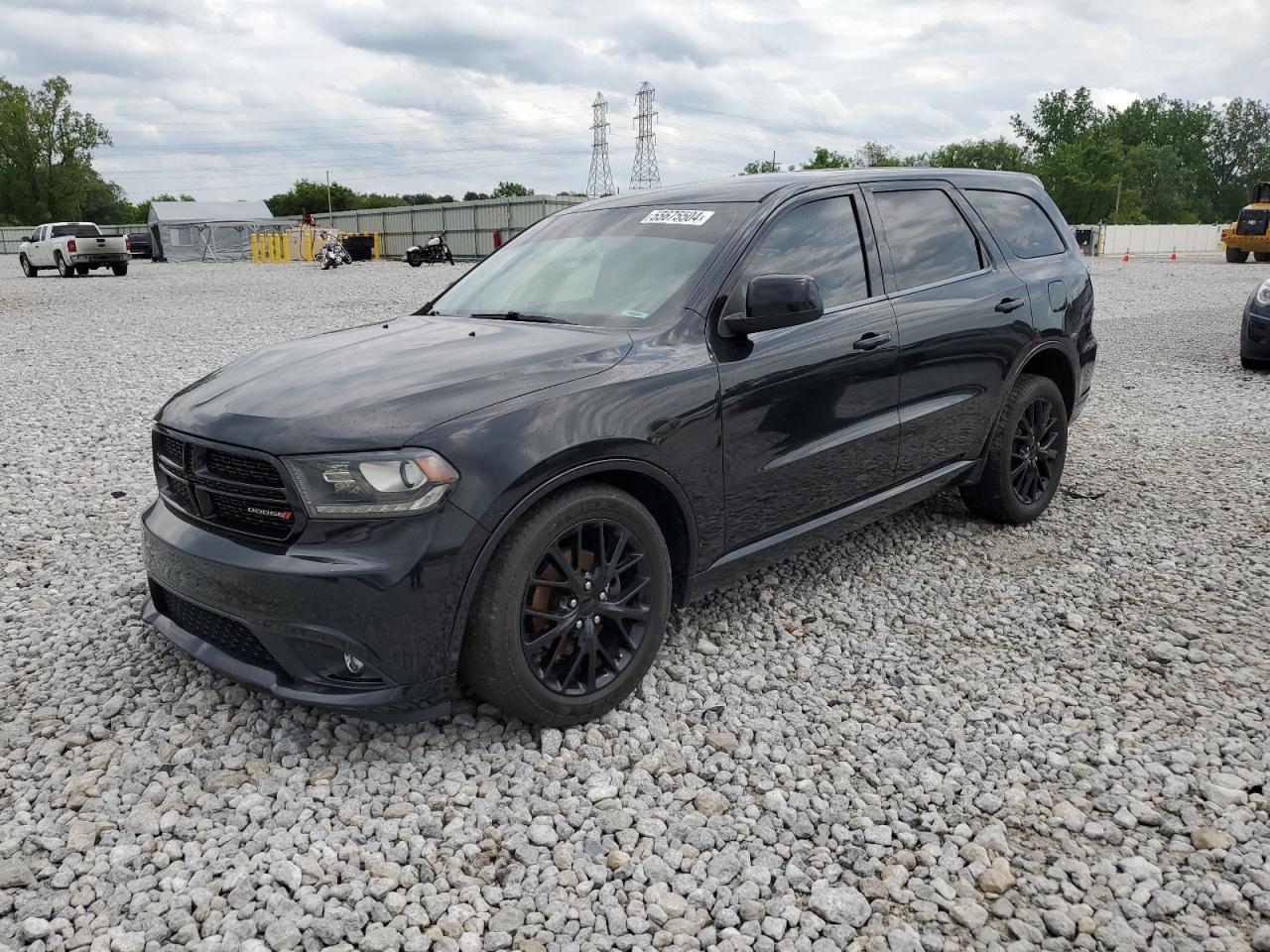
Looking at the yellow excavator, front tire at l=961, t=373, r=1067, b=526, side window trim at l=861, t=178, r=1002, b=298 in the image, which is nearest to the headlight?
side window trim at l=861, t=178, r=1002, b=298

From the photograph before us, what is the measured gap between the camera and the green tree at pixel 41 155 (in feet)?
269

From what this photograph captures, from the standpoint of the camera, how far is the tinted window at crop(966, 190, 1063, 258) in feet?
16.5

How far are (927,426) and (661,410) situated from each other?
170 cm

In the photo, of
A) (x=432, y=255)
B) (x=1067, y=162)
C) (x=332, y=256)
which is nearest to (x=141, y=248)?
(x=332, y=256)

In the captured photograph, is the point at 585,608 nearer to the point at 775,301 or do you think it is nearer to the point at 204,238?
the point at 775,301

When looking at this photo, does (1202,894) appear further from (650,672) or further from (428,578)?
(428,578)

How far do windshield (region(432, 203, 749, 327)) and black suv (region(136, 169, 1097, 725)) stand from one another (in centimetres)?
1

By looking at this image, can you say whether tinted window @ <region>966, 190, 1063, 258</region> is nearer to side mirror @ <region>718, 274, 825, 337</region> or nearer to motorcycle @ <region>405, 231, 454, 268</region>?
side mirror @ <region>718, 274, 825, 337</region>

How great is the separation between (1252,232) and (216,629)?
133 feet

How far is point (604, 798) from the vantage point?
297cm

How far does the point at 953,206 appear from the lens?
4.83m

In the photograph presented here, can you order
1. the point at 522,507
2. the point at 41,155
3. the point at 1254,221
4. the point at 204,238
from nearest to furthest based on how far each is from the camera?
the point at 522,507 < the point at 1254,221 < the point at 204,238 < the point at 41,155

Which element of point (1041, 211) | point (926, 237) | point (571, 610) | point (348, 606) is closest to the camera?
point (348, 606)

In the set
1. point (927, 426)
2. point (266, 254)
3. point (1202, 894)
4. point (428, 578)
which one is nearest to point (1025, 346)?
point (927, 426)
